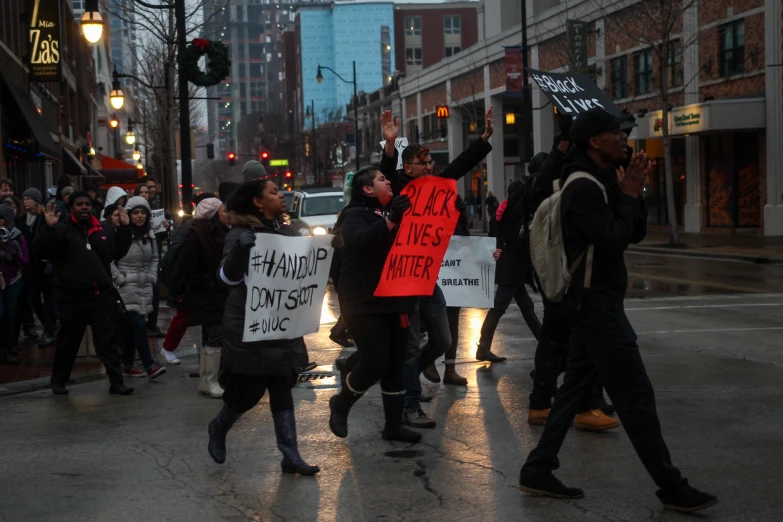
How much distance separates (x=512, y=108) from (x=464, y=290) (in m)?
52.2

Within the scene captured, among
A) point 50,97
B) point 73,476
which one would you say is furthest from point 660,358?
point 50,97

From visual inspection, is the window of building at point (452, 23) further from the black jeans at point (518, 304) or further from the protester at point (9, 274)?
the black jeans at point (518, 304)

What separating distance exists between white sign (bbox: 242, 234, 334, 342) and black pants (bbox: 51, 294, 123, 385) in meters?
3.54

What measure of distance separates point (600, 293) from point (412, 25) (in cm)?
12108

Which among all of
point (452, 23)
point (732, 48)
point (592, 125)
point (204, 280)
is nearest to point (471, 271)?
point (204, 280)

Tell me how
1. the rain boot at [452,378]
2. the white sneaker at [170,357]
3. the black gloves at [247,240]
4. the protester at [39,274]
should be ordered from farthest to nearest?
the protester at [39,274]
the white sneaker at [170,357]
the rain boot at [452,378]
the black gloves at [247,240]

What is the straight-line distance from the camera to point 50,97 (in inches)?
1308

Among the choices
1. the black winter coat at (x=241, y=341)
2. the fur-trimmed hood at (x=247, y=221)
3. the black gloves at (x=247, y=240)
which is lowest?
the black winter coat at (x=241, y=341)

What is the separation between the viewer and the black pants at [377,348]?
6.85m

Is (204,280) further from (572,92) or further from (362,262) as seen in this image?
(572,92)

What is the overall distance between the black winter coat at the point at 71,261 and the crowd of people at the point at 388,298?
0.5 inches

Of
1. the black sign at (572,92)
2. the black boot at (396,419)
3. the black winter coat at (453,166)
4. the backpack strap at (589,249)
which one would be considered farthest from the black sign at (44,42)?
the backpack strap at (589,249)

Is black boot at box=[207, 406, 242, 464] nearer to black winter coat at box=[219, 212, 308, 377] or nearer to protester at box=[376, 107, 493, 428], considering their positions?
black winter coat at box=[219, 212, 308, 377]

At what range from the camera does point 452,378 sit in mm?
9469
